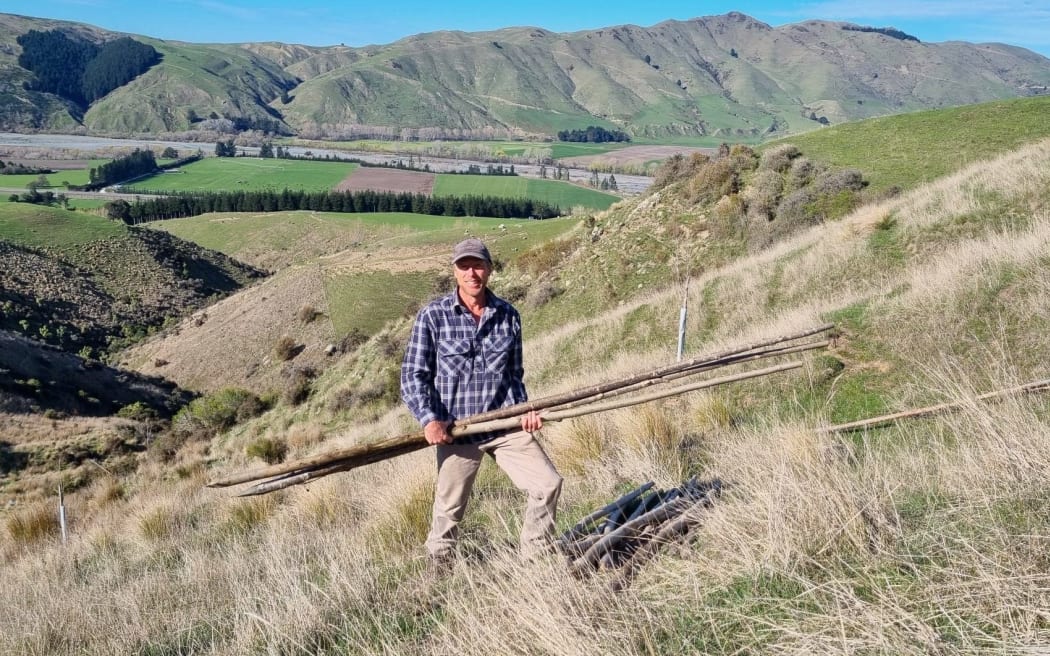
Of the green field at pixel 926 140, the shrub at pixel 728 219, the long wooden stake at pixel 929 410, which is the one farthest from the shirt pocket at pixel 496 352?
the green field at pixel 926 140

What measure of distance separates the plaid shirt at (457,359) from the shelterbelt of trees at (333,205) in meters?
84.9

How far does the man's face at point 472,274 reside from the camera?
385cm

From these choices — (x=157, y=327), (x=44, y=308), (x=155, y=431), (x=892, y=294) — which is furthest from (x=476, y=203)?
(x=892, y=294)

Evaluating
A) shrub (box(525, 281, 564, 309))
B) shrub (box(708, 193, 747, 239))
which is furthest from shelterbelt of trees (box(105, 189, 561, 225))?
shrub (box(708, 193, 747, 239))

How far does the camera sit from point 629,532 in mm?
3627

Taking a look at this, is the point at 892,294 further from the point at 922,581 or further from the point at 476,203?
the point at 476,203

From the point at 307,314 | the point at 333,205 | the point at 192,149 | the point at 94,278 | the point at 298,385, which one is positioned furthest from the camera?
the point at 192,149

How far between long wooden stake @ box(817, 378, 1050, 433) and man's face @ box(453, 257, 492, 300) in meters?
2.47

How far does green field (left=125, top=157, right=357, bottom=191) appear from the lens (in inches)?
4660

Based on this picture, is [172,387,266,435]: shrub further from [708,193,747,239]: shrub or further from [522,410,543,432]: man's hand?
[522,410,543,432]: man's hand

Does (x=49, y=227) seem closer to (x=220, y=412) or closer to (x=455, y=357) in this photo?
(x=220, y=412)

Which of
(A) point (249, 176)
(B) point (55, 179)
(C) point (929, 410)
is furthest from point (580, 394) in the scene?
(B) point (55, 179)

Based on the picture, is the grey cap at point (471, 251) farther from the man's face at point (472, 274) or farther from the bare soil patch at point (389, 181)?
the bare soil patch at point (389, 181)

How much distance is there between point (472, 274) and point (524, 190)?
10772 centimetres
